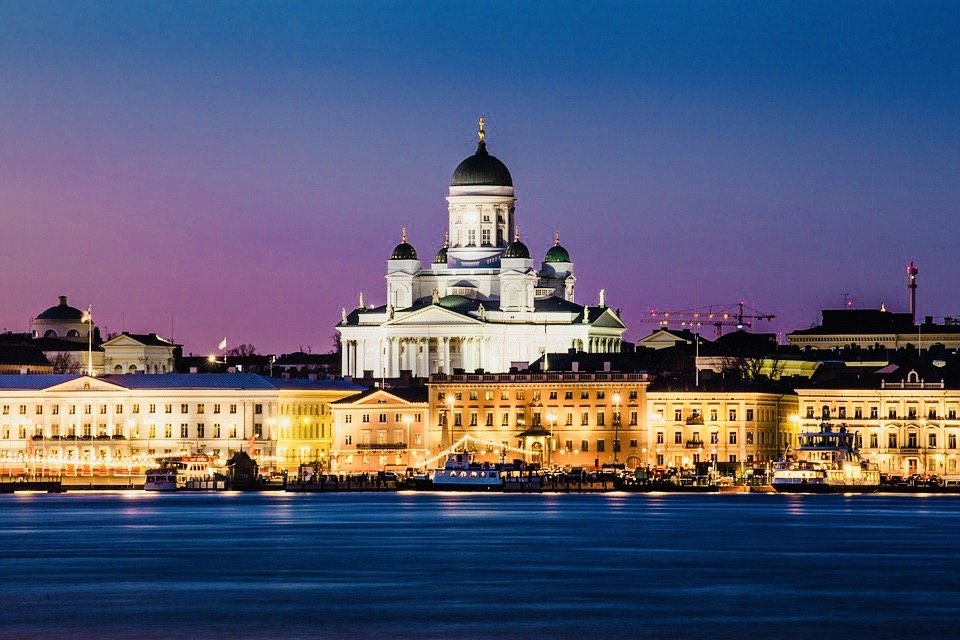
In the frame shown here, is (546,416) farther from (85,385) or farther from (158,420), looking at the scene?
(85,385)

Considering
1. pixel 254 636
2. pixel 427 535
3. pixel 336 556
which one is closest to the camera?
pixel 254 636

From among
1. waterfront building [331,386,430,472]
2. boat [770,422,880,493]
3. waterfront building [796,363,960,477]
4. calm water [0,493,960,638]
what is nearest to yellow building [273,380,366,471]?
waterfront building [331,386,430,472]

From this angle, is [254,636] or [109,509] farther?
[109,509]

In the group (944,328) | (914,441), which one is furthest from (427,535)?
(944,328)

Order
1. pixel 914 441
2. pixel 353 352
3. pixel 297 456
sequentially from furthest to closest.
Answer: pixel 353 352 < pixel 297 456 < pixel 914 441

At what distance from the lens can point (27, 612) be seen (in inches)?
2207

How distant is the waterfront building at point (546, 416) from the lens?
5989 inches

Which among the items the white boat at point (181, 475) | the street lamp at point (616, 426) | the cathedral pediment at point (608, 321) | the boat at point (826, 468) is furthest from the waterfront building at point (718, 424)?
the cathedral pediment at point (608, 321)

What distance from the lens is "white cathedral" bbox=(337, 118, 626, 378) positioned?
180625 millimetres

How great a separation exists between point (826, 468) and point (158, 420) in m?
48.4

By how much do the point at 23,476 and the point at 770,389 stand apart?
1620 inches

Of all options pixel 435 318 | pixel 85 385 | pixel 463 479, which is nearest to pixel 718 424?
pixel 463 479

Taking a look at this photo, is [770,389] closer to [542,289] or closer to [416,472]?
Result: [416,472]

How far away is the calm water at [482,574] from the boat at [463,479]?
107 ft
